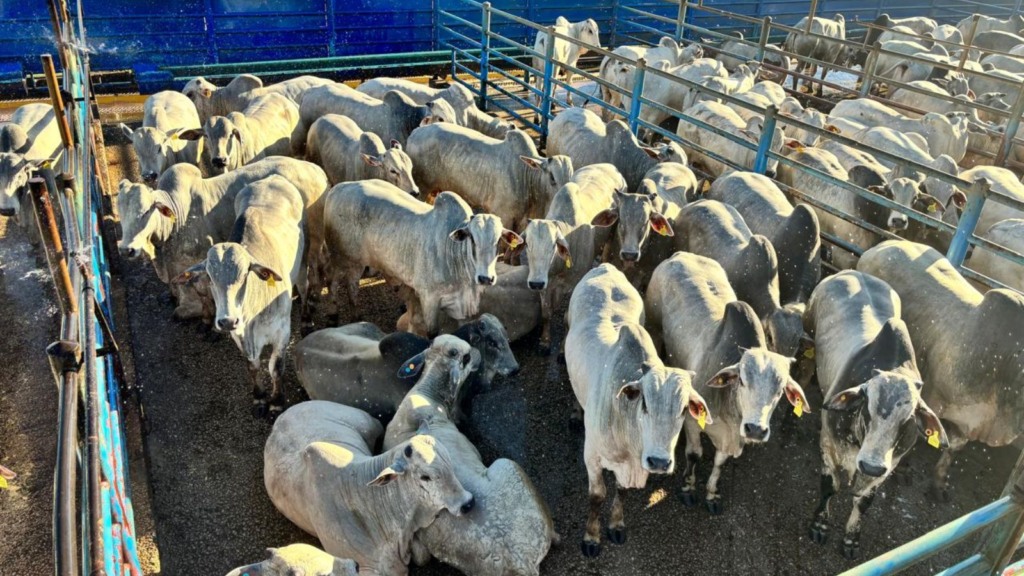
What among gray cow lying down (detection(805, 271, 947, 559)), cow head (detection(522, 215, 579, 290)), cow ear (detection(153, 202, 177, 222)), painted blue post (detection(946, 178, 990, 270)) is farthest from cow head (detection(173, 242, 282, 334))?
painted blue post (detection(946, 178, 990, 270))

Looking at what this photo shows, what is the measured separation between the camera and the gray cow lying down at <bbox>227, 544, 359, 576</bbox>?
345 cm

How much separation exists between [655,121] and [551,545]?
844cm

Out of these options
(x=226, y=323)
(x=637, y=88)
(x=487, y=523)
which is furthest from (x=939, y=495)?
(x=637, y=88)

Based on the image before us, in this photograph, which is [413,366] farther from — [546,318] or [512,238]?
[546,318]

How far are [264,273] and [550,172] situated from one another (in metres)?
3.32

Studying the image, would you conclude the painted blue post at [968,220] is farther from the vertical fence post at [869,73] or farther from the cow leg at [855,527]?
the vertical fence post at [869,73]

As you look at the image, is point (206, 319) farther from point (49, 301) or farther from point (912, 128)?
point (912, 128)

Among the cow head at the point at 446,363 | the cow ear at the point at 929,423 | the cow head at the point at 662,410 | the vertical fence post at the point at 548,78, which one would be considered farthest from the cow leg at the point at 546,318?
the vertical fence post at the point at 548,78

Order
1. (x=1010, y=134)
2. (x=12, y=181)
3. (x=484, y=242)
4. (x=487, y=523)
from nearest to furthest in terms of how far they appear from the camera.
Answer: (x=487, y=523)
(x=484, y=242)
(x=12, y=181)
(x=1010, y=134)

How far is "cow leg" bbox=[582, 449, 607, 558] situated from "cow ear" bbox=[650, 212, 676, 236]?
2.54m

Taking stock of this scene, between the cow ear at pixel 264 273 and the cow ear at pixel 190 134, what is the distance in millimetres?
3358

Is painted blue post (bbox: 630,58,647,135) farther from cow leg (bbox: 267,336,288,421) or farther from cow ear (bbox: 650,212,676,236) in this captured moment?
cow leg (bbox: 267,336,288,421)

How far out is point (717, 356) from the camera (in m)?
4.96

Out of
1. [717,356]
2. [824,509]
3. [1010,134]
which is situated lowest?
[824,509]
